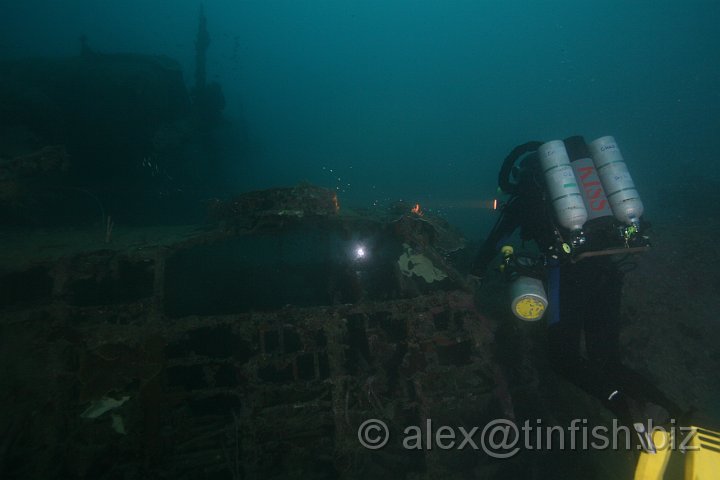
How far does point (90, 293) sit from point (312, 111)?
18951cm

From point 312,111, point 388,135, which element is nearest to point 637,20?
point 388,135

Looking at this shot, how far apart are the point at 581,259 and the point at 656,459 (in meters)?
2.04

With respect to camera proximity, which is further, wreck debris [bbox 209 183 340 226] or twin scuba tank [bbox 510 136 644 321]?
wreck debris [bbox 209 183 340 226]

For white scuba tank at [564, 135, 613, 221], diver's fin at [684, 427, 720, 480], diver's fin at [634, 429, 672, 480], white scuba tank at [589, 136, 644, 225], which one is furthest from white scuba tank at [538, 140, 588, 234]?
diver's fin at [684, 427, 720, 480]

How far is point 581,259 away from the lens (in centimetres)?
409

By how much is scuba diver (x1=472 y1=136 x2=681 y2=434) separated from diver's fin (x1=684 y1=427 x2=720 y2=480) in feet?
4.26

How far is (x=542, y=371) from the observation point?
4.82 meters

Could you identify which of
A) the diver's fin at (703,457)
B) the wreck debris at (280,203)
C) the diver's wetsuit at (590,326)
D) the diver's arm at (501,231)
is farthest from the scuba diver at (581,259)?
the wreck debris at (280,203)

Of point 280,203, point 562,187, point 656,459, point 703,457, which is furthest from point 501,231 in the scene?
point 280,203

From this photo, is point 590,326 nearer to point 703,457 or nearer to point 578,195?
point 578,195

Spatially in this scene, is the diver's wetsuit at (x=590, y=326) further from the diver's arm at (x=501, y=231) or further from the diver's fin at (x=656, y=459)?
the diver's fin at (x=656, y=459)

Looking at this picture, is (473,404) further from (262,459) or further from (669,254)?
(669,254)

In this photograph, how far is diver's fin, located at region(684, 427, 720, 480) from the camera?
2199mm

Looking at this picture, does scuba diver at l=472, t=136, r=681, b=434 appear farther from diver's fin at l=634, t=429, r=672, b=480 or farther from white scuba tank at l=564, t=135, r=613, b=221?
diver's fin at l=634, t=429, r=672, b=480
